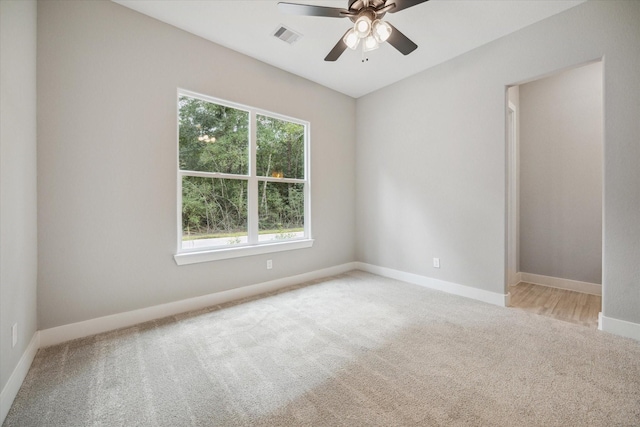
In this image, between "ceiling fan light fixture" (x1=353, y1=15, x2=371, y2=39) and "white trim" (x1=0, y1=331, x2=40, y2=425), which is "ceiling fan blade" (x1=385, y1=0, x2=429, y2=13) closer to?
"ceiling fan light fixture" (x1=353, y1=15, x2=371, y2=39)

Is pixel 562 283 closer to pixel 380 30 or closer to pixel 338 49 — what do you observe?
pixel 380 30

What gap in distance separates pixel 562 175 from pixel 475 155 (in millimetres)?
1506

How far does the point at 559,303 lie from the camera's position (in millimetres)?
3104

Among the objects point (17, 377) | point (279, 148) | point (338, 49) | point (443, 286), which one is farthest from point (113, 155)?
point (443, 286)

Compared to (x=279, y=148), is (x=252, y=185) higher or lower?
lower

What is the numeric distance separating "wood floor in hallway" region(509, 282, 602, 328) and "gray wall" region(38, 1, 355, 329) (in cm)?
345

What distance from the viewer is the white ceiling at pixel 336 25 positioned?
2496 mm

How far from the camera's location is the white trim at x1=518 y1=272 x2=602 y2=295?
3406 millimetres

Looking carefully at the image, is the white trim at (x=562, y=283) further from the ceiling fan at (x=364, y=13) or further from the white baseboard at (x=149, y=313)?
the ceiling fan at (x=364, y=13)

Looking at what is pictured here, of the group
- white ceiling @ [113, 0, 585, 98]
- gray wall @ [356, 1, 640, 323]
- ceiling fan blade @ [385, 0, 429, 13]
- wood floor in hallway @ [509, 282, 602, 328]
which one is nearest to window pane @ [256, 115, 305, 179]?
white ceiling @ [113, 0, 585, 98]

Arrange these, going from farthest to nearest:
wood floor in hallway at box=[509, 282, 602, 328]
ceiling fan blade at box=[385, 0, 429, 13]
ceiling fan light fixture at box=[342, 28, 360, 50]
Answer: wood floor in hallway at box=[509, 282, 602, 328] → ceiling fan light fixture at box=[342, 28, 360, 50] → ceiling fan blade at box=[385, 0, 429, 13]

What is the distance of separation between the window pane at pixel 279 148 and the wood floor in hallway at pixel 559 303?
3.29 m

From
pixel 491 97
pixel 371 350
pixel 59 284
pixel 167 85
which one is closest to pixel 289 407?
pixel 371 350

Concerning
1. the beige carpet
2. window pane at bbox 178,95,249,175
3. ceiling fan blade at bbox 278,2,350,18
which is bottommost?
the beige carpet
